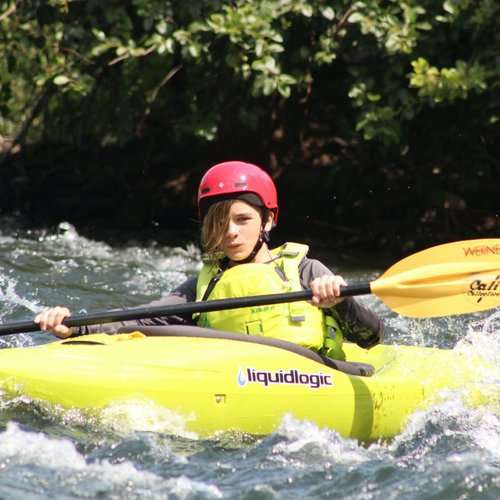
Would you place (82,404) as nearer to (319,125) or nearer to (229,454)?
(229,454)

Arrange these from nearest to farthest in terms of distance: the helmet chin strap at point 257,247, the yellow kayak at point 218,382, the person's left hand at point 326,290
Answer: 1. the yellow kayak at point 218,382
2. the person's left hand at point 326,290
3. the helmet chin strap at point 257,247

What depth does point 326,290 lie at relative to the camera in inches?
187

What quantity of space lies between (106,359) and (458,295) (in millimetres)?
1488

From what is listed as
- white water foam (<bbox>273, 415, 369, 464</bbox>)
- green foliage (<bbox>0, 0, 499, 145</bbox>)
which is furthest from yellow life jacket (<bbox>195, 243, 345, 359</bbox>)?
green foliage (<bbox>0, 0, 499, 145</bbox>)

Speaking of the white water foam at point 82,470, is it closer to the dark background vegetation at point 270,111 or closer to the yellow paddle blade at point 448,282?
the yellow paddle blade at point 448,282

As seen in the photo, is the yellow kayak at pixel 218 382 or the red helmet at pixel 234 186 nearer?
the yellow kayak at pixel 218 382

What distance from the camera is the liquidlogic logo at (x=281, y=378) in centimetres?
455

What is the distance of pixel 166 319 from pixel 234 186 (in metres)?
0.66

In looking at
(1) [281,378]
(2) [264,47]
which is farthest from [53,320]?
(2) [264,47]

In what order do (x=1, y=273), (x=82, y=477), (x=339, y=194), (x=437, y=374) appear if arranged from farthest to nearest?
(x=339, y=194) → (x=1, y=273) → (x=437, y=374) → (x=82, y=477)

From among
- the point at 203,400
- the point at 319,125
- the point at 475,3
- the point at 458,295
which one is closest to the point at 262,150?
the point at 319,125

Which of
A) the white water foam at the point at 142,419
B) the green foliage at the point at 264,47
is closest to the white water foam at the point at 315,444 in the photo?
the white water foam at the point at 142,419

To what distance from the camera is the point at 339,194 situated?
9547 millimetres

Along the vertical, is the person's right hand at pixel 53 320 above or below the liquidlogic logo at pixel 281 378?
above
